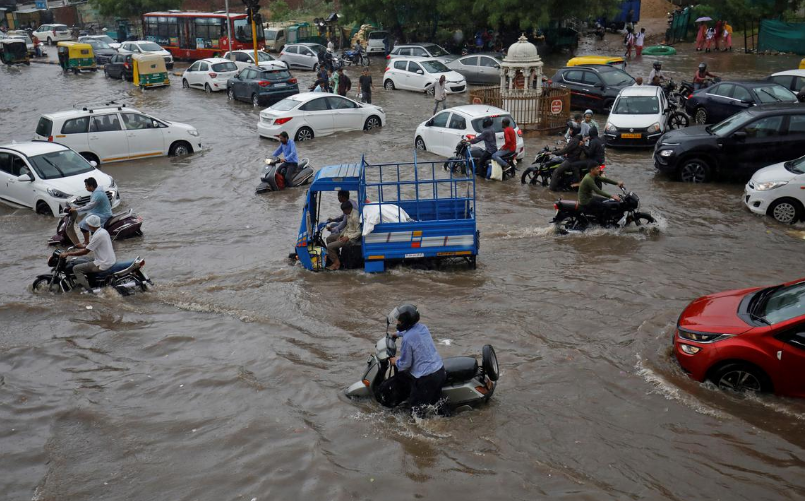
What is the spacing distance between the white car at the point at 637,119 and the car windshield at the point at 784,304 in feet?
36.9

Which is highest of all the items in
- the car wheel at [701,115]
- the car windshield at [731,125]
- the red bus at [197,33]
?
the red bus at [197,33]

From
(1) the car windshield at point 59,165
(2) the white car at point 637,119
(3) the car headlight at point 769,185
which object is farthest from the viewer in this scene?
(2) the white car at point 637,119

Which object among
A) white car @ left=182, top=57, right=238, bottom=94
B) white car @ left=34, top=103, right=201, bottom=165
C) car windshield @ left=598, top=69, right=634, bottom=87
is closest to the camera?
white car @ left=34, top=103, right=201, bottom=165

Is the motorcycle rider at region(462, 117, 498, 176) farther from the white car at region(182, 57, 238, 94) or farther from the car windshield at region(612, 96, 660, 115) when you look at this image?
the white car at region(182, 57, 238, 94)

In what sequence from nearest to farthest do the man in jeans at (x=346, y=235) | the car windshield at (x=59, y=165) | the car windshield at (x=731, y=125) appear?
the man in jeans at (x=346, y=235) → the car windshield at (x=731, y=125) → the car windshield at (x=59, y=165)

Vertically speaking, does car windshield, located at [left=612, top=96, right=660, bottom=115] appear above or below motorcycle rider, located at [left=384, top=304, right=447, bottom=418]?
above

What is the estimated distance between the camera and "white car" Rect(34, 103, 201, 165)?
61.7 ft

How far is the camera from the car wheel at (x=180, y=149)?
20.4 m

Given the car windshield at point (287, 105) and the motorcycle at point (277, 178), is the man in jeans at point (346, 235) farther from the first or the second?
the car windshield at point (287, 105)

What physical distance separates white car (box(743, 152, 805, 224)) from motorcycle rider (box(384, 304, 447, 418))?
8988 mm

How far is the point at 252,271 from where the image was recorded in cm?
1199

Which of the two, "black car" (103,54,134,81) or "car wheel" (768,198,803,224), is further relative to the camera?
"black car" (103,54,134,81)

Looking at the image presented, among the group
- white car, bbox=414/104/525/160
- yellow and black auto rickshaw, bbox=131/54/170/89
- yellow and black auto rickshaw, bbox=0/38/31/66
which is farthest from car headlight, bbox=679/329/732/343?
yellow and black auto rickshaw, bbox=0/38/31/66

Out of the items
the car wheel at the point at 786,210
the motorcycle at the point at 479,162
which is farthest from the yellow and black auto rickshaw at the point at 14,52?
the car wheel at the point at 786,210
